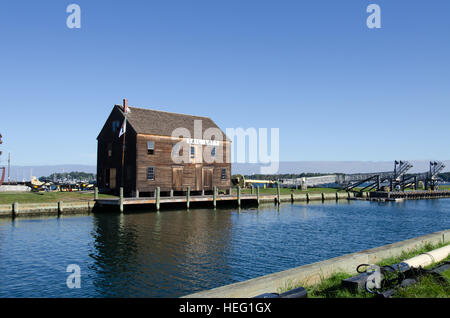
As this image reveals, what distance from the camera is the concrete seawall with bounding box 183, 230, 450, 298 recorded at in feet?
23.9

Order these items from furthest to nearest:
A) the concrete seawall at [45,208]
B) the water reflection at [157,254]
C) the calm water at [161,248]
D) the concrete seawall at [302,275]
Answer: the concrete seawall at [45,208] → the calm water at [161,248] → the water reflection at [157,254] → the concrete seawall at [302,275]

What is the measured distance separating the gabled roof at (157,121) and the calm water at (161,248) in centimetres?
1339

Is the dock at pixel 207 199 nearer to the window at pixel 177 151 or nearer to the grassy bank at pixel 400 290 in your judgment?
the window at pixel 177 151

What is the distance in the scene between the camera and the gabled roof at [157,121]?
43.4 metres

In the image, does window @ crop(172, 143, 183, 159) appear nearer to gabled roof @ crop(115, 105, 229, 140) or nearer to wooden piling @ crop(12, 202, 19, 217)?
gabled roof @ crop(115, 105, 229, 140)

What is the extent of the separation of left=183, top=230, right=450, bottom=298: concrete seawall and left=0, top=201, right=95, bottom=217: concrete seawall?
3002cm

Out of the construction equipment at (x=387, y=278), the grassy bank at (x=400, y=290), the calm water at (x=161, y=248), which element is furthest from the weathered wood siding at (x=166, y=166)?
the construction equipment at (x=387, y=278)

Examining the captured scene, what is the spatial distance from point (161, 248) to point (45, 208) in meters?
18.5

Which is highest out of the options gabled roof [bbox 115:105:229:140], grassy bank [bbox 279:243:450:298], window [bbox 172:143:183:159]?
gabled roof [bbox 115:105:229:140]

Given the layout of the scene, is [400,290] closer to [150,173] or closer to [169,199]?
[169,199]

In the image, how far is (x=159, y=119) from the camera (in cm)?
4609

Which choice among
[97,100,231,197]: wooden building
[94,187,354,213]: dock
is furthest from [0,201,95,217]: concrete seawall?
[97,100,231,197]: wooden building
